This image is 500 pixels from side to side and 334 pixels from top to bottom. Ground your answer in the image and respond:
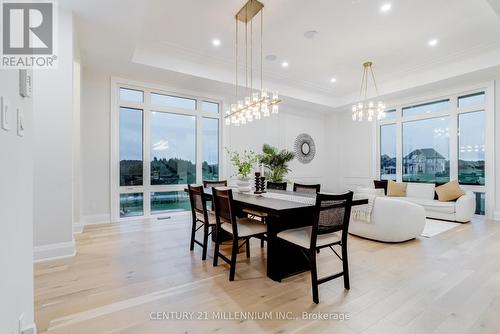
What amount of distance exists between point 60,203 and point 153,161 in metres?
2.49

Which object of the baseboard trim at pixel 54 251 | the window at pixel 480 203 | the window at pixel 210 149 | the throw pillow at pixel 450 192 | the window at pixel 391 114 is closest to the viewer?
the baseboard trim at pixel 54 251

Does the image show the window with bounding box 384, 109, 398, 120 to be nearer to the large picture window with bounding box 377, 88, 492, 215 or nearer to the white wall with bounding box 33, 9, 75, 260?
the large picture window with bounding box 377, 88, 492, 215

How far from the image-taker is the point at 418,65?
5316 mm

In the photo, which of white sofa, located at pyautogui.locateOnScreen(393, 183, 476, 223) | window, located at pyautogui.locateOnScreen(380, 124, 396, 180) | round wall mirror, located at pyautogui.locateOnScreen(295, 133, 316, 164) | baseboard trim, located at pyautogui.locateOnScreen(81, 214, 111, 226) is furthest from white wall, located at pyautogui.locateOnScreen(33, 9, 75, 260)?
window, located at pyautogui.locateOnScreen(380, 124, 396, 180)

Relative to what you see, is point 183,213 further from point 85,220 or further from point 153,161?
point 85,220

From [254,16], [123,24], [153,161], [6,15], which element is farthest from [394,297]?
[153,161]

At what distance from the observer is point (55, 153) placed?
305 centimetres

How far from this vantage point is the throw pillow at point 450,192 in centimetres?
509

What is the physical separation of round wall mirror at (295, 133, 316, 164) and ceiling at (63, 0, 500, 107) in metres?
2.25

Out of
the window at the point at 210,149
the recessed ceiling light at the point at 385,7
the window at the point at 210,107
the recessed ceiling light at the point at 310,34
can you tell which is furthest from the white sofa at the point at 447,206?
the window at the point at 210,107

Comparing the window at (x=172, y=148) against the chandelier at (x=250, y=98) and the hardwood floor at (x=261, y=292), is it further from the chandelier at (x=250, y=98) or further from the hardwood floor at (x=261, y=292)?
the hardwood floor at (x=261, y=292)

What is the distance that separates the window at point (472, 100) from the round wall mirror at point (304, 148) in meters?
3.74

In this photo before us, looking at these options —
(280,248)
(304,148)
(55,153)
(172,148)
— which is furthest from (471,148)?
(55,153)

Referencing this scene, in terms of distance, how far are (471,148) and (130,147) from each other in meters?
7.49
